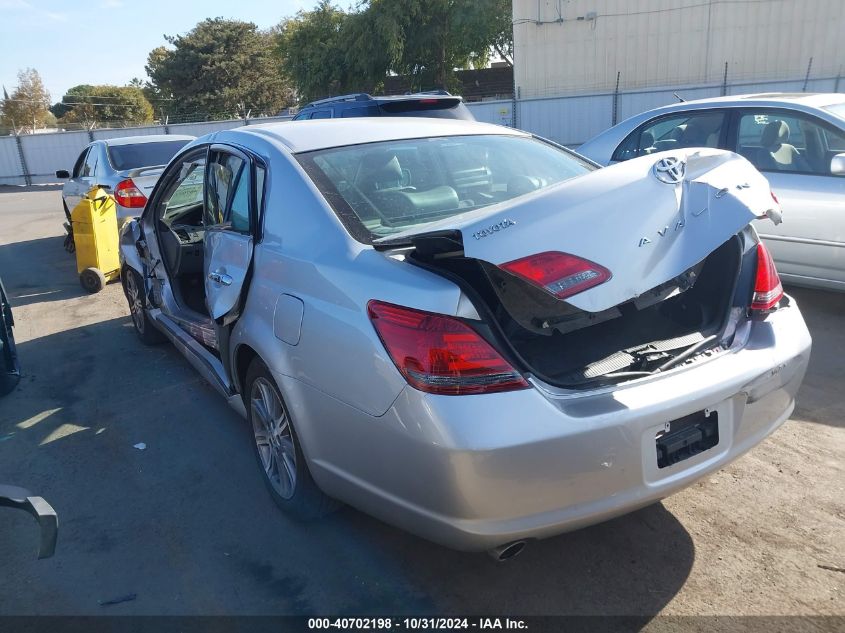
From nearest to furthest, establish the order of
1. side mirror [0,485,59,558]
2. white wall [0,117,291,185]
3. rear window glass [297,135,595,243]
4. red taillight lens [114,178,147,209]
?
side mirror [0,485,59,558] → rear window glass [297,135,595,243] → red taillight lens [114,178,147,209] → white wall [0,117,291,185]

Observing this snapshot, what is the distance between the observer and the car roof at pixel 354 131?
136 inches

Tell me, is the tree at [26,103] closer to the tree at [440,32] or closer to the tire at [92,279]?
the tree at [440,32]

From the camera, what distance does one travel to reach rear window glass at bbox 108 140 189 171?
32.6 feet

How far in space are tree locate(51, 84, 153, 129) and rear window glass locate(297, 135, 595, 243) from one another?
57.6m

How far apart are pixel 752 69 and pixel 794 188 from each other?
23.2 metres

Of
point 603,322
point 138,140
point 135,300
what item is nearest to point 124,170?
point 138,140

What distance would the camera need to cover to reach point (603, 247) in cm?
229

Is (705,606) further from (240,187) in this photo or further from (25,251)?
(25,251)

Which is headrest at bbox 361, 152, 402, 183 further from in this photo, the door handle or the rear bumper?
the rear bumper

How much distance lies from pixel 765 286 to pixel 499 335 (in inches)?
50.5

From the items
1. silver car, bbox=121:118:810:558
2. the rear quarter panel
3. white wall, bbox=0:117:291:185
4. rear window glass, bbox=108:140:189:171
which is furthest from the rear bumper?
white wall, bbox=0:117:291:185

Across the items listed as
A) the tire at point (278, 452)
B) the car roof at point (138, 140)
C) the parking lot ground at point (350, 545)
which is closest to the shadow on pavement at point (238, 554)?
the parking lot ground at point (350, 545)

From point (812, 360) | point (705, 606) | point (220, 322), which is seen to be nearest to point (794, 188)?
point (812, 360)

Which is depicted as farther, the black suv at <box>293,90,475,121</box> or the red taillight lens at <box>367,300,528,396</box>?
the black suv at <box>293,90,475,121</box>
